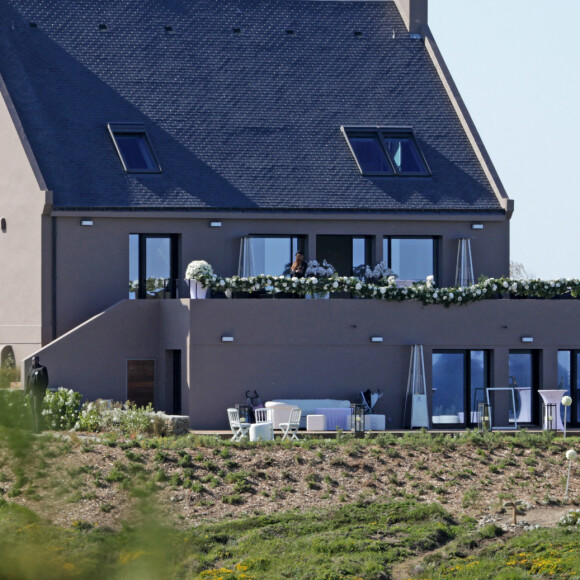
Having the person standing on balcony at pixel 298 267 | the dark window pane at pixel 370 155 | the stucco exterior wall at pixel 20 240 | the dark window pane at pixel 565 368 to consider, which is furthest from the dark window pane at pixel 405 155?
the stucco exterior wall at pixel 20 240

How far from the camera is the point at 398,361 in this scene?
90.2ft

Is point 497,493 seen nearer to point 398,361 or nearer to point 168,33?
point 398,361

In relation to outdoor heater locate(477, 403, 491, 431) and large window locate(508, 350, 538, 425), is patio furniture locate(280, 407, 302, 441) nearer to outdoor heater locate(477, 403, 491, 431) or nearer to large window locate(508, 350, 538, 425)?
outdoor heater locate(477, 403, 491, 431)

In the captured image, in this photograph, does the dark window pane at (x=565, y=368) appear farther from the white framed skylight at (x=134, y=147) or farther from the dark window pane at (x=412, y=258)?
the white framed skylight at (x=134, y=147)

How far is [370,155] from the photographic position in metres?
31.0

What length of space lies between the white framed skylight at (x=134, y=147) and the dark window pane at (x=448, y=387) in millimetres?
8371

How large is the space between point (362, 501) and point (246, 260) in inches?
433

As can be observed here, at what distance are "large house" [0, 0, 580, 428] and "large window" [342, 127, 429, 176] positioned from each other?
0.06 meters

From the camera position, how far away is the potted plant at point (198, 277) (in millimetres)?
26922

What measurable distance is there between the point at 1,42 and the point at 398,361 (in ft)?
43.1

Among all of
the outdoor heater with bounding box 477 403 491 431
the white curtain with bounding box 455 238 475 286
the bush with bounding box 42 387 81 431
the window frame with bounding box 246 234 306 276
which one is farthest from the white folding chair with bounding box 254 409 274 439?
the white curtain with bounding box 455 238 475 286

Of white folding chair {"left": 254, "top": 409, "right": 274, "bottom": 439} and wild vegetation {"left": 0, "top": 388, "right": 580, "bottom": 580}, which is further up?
white folding chair {"left": 254, "top": 409, "right": 274, "bottom": 439}

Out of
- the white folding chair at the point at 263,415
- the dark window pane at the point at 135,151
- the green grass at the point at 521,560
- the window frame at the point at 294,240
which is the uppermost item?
the dark window pane at the point at 135,151

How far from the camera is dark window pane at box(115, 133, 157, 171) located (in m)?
29.6
